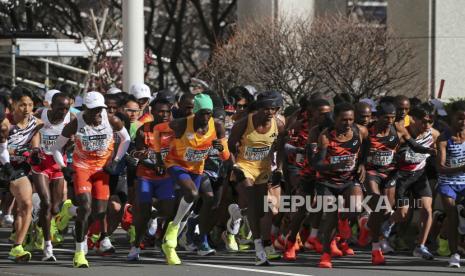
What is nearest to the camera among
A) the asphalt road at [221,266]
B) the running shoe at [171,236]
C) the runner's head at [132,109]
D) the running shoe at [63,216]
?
the asphalt road at [221,266]

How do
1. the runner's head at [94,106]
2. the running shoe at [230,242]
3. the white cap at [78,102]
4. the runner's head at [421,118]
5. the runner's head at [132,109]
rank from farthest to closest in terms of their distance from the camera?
the white cap at [78,102]
the runner's head at [132,109]
the running shoe at [230,242]
the runner's head at [421,118]
the runner's head at [94,106]

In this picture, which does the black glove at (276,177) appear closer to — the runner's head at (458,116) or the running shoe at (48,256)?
the runner's head at (458,116)

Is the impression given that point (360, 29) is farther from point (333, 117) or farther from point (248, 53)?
point (333, 117)

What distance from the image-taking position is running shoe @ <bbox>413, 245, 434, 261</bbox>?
1455 cm

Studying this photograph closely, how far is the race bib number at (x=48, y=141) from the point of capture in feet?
48.6

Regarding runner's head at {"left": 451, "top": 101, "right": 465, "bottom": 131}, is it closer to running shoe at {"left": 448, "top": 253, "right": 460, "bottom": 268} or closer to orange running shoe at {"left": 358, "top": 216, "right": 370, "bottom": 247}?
running shoe at {"left": 448, "top": 253, "right": 460, "bottom": 268}

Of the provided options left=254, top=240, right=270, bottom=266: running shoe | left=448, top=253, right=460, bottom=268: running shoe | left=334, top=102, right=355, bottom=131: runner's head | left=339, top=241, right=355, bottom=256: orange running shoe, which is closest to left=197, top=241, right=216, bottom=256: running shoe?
left=254, top=240, right=270, bottom=266: running shoe

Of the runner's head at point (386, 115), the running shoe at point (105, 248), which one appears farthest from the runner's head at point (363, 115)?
the running shoe at point (105, 248)

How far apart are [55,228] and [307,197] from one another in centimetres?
336

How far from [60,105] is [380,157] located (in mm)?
3588

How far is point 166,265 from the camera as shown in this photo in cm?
1405

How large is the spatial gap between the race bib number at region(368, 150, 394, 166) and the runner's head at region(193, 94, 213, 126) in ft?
6.22

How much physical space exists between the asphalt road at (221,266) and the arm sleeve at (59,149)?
1114mm

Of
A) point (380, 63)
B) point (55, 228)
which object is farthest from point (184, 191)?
point (380, 63)
